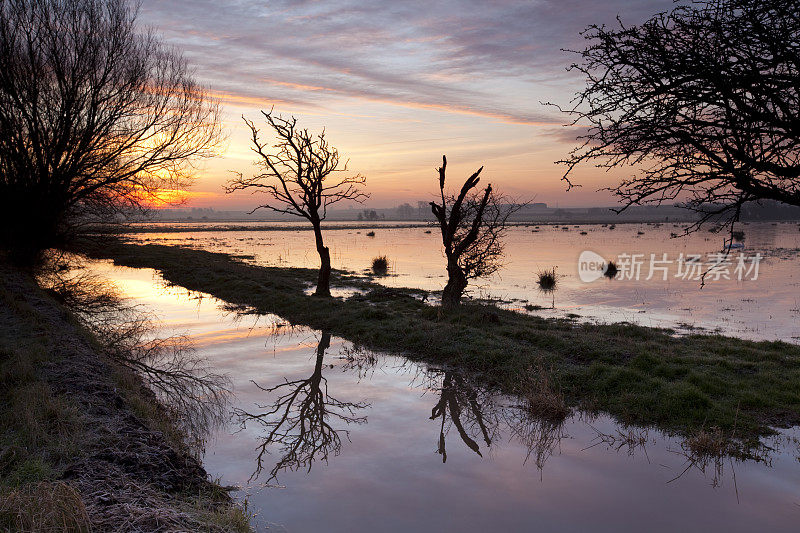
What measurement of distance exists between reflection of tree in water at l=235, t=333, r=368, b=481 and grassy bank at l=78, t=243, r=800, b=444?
3338 millimetres

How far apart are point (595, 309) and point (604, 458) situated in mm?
13951

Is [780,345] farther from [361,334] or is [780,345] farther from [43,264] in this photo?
[43,264]

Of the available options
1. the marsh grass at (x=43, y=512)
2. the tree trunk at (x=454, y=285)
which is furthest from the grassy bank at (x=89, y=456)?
the tree trunk at (x=454, y=285)

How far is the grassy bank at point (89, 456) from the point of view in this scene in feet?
13.9

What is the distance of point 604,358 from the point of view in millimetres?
11305

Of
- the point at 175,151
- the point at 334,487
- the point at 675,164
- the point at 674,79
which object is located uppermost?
the point at 175,151

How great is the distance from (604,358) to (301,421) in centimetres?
679

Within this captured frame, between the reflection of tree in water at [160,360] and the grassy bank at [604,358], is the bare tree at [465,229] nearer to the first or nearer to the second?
Answer: the grassy bank at [604,358]

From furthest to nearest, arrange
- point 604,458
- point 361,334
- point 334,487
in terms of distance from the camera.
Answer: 1. point 361,334
2. point 604,458
3. point 334,487

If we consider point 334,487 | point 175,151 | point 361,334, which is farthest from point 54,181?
point 334,487

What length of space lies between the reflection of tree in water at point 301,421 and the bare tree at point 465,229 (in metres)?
7.41

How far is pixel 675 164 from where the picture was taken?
5941 millimetres

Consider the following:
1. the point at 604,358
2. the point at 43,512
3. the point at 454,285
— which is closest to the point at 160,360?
the point at 43,512

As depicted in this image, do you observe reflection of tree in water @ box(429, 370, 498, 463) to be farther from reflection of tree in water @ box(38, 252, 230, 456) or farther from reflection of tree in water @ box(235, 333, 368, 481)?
reflection of tree in water @ box(38, 252, 230, 456)
